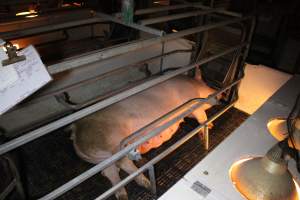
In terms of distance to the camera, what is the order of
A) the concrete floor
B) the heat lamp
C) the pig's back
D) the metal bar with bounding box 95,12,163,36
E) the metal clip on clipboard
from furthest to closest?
1. the concrete floor
2. the pig's back
3. the metal bar with bounding box 95,12,163,36
4. the metal clip on clipboard
5. the heat lamp

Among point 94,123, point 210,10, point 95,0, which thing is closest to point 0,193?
point 94,123

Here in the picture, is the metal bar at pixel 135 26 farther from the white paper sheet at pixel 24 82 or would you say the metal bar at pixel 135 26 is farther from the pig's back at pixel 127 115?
the pig's back at pixel 127 115

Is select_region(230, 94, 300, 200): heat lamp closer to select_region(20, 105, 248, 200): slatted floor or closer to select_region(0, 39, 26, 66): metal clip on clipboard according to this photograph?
select_region(0, 39, 26, 66): metal clip on clipboard

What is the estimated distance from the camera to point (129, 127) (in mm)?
2406

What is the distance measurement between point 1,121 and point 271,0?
312cm

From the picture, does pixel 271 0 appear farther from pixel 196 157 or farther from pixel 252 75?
pixel 196 157

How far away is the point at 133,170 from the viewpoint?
87.5 inches

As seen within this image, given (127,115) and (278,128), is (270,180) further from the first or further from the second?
(127,115)

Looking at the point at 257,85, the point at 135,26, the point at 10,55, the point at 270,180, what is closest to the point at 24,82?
the point at 10,55

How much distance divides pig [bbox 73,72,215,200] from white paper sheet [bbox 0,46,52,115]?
131cm

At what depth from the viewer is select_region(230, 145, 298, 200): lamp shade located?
3.08ft

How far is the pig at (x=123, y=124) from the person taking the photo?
225 cm

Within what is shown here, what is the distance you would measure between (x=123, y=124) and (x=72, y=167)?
1.84ft

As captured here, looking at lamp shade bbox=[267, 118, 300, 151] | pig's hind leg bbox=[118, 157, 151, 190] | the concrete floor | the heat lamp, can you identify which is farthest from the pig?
the heat lamp
